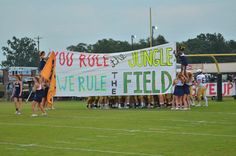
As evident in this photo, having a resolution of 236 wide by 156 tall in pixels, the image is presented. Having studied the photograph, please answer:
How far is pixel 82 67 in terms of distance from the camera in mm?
27703

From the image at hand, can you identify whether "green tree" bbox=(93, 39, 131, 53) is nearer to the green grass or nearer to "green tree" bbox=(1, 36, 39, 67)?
"green tree" bbox=(1, 36, 39, 67)

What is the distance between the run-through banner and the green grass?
23.3ft

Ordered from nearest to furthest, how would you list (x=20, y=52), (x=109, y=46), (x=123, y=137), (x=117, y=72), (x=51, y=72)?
1. (x=123, y=137)
2. (x=117, y=72)
3. (x=51, y=72)
4. (x=109, y=46)
5. (x=20, y=52)

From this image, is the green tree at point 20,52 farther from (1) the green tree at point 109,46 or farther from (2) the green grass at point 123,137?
(2) the green grass at point 123,137

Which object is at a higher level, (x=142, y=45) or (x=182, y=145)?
(x=142, y=45)

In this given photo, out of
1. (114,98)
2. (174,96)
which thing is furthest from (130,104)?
(174,96)

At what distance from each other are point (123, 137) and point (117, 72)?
13.6m

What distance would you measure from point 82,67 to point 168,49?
16.1 feet

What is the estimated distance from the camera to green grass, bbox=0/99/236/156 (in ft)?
35.9

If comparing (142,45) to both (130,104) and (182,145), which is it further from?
(182,145)

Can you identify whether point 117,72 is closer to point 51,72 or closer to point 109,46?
point 51,72

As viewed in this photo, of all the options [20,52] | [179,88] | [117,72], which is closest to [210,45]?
[20,52]

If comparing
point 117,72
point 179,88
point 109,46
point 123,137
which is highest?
point 109,46

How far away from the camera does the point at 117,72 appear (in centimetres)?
2669
